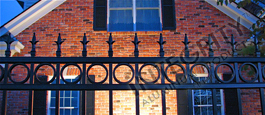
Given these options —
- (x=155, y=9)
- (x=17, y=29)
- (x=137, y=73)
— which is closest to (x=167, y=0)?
(x=155, y=9)

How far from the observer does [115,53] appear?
308 inches

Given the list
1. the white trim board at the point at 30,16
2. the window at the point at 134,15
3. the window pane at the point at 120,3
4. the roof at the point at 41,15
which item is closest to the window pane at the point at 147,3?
the window at the point at 134,15

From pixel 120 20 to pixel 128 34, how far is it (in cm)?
68

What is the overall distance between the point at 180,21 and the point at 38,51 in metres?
4.64

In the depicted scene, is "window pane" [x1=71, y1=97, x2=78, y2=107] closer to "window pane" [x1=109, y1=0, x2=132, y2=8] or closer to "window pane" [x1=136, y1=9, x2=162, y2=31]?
"window pane" [x1=136, y1=9, x2=162, y2=31]

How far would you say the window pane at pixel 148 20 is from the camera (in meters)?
8.25

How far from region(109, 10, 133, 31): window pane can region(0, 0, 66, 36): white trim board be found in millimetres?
1758

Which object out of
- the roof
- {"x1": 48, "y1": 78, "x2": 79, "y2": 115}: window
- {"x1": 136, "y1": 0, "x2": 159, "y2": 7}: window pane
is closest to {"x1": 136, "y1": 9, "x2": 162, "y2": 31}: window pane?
{"x1": 136, "y1": 0, "x2": 159, "y2": 7}: window pane

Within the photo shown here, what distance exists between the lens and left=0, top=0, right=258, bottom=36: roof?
7699 millimetres

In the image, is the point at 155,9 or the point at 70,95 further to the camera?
the point at 155,9

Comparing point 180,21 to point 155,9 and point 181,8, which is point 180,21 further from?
point 155,9

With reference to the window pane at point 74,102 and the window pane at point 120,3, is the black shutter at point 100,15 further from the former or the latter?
the window pane at point 74,102

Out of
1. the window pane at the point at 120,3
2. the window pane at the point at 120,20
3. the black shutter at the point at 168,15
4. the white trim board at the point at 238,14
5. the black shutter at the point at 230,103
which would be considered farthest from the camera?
the window pane at the point at 120,3

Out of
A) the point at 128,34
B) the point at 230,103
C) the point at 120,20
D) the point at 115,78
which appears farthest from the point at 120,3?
the point at 115,78
